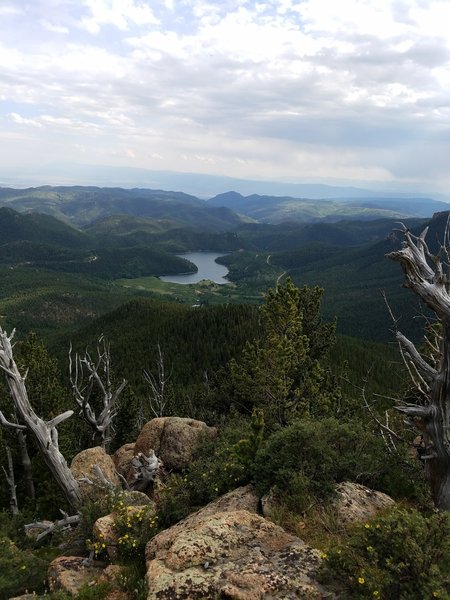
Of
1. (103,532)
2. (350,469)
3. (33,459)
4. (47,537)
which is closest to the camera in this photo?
(103,532)

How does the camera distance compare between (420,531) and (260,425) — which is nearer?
(420,531)

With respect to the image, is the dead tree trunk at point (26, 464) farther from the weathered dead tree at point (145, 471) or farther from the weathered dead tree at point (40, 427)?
the weathered dead tree at point (145, 471)

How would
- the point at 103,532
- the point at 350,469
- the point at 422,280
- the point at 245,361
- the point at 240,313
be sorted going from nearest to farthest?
the point at 422,280 → the point at 103,532 → the point at 350,469 → the point at 245,361 → the point at 240,313

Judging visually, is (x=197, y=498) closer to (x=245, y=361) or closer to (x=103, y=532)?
(x=103, y=532)

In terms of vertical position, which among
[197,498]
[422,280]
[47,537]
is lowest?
[47,537]

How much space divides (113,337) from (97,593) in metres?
123

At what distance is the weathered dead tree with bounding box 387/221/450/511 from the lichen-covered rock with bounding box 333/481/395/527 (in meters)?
1.49

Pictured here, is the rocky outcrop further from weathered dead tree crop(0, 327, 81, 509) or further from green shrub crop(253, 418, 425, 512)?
weathered dead tree crop(0, 327, 81, 509)

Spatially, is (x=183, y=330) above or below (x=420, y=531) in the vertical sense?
below

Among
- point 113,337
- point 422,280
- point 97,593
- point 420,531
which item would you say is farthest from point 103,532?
point 113,337

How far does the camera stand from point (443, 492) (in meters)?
11.4

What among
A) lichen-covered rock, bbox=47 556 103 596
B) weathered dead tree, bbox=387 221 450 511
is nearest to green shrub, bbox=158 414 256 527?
lichen-covered rock, bbox=47 556 103 596

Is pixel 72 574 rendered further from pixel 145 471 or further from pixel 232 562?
pixel 145 471

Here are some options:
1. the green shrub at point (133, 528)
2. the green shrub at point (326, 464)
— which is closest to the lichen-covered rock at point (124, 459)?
the green shrub at point (133, 528)
